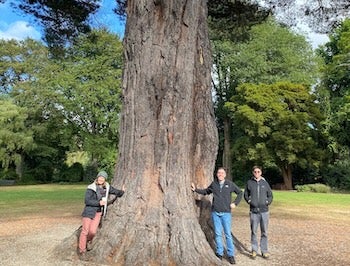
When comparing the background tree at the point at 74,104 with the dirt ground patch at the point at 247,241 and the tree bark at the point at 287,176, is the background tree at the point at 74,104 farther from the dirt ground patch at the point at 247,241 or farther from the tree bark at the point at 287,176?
the dirt ground patch at the point at 247,241

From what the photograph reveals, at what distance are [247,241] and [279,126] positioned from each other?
22.3m

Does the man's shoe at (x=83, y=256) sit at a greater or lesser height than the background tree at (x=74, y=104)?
lesser

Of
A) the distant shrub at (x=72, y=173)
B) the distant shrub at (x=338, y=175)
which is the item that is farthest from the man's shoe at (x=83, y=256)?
the distant shrub at (x=72, y=173)

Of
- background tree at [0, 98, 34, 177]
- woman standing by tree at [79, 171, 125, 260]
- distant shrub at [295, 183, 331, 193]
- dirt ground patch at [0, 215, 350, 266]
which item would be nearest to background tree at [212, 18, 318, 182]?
distant shrub at [295, 183, 331, 193]

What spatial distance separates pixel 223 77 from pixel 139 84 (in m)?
33.8

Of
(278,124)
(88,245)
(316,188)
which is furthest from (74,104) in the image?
(88,245)

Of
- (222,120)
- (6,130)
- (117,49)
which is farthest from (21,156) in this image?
(222,120)

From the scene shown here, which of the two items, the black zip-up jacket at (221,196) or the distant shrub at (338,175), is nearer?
the black zip-up jacket at (221,196)

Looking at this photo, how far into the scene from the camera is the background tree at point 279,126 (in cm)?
2950

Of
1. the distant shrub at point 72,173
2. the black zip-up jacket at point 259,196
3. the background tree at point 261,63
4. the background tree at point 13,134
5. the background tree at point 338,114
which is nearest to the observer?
the black zip-up jacket at point 259,196

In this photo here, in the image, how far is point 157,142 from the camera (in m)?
6.82

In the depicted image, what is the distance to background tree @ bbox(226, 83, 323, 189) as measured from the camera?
29.5 meters

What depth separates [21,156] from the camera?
36.1 meters

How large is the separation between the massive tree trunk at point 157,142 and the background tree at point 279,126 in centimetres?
2322
